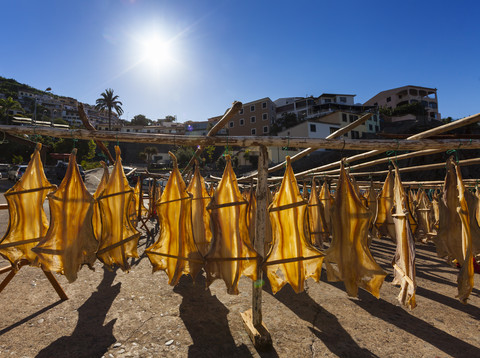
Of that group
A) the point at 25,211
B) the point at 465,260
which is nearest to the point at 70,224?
the point at 25,211

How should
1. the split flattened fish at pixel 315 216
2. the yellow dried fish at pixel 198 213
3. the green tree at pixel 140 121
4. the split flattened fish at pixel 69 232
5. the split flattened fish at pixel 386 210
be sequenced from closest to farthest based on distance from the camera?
1. the split flattened fish at pixel 69 232
2. the yellow dried fish at pixel 198 213
3. the split flattened fish at pixel 386 210
4. the split flattened fish at pixel 315 216
5. the green tree at pixel 140 121

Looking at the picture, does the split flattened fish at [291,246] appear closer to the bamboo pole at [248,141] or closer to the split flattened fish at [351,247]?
the split flattened fish at [351,247]

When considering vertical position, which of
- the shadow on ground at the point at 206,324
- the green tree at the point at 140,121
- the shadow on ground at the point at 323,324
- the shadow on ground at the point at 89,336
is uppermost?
the green tree at the point at 140,121

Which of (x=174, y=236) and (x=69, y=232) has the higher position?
(x=69, y=232)

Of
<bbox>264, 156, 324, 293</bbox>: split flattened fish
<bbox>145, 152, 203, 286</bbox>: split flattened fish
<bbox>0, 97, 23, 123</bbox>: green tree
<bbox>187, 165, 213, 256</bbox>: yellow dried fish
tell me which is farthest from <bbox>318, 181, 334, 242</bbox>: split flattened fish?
<bbox>0, 97, 23, 123</bbox>: green tree

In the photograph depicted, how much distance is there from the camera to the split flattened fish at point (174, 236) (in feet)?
8.68

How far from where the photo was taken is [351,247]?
2668mm

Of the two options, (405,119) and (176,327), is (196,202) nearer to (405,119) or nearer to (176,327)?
(176,327)

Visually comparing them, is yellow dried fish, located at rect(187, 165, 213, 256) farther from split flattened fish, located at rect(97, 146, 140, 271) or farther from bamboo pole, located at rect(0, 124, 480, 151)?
split flattened fish, located at rect(97, 146, 140, 271)

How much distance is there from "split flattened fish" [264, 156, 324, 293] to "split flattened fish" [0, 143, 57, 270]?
2.63 meters

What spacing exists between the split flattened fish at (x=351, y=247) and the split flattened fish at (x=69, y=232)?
8.53 feet

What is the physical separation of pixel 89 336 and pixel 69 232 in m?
1.73

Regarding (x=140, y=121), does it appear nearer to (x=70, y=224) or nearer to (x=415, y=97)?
A: (x=415, y=97)

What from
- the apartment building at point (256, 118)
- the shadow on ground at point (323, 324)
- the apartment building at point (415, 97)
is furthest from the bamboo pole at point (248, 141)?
the apartment building at point (415, 97)
